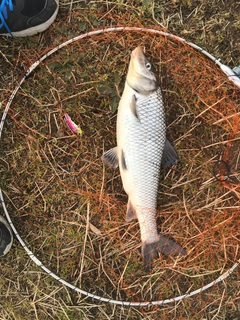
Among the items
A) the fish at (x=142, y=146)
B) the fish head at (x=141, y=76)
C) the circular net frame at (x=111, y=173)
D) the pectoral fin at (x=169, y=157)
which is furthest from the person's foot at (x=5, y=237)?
the fish head at (x=141, y=76)

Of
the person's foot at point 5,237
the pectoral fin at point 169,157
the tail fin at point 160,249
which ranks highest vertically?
the pectoral fin at point 169,157

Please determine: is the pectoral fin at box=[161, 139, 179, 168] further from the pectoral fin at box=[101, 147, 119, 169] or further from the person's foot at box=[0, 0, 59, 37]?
the person's foot at box=[0, 0, 59, 37]

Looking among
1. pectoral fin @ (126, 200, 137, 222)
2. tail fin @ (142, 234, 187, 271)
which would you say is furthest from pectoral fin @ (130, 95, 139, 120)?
tail fin @ (142, 234, 187, 271)

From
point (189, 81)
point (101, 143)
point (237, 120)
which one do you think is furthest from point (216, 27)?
point (101, 143)

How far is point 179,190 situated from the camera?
2.72 metres

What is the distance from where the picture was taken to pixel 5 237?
2.66m

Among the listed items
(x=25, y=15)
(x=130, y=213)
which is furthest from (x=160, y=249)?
(x=25, y=15)

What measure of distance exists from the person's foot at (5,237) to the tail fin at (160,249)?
3.06 feet

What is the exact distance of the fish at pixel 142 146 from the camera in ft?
7.59

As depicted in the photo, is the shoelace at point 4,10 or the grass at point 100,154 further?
the grass at point 100,154

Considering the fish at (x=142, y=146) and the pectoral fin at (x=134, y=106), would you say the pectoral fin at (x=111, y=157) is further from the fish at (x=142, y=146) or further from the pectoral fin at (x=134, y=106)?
the pectoral fin at (x=134, y=106)

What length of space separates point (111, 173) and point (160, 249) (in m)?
0.61

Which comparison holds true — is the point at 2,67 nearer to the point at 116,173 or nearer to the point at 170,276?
the point at 116,173

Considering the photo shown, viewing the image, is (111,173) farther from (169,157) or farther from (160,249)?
(160,249)
